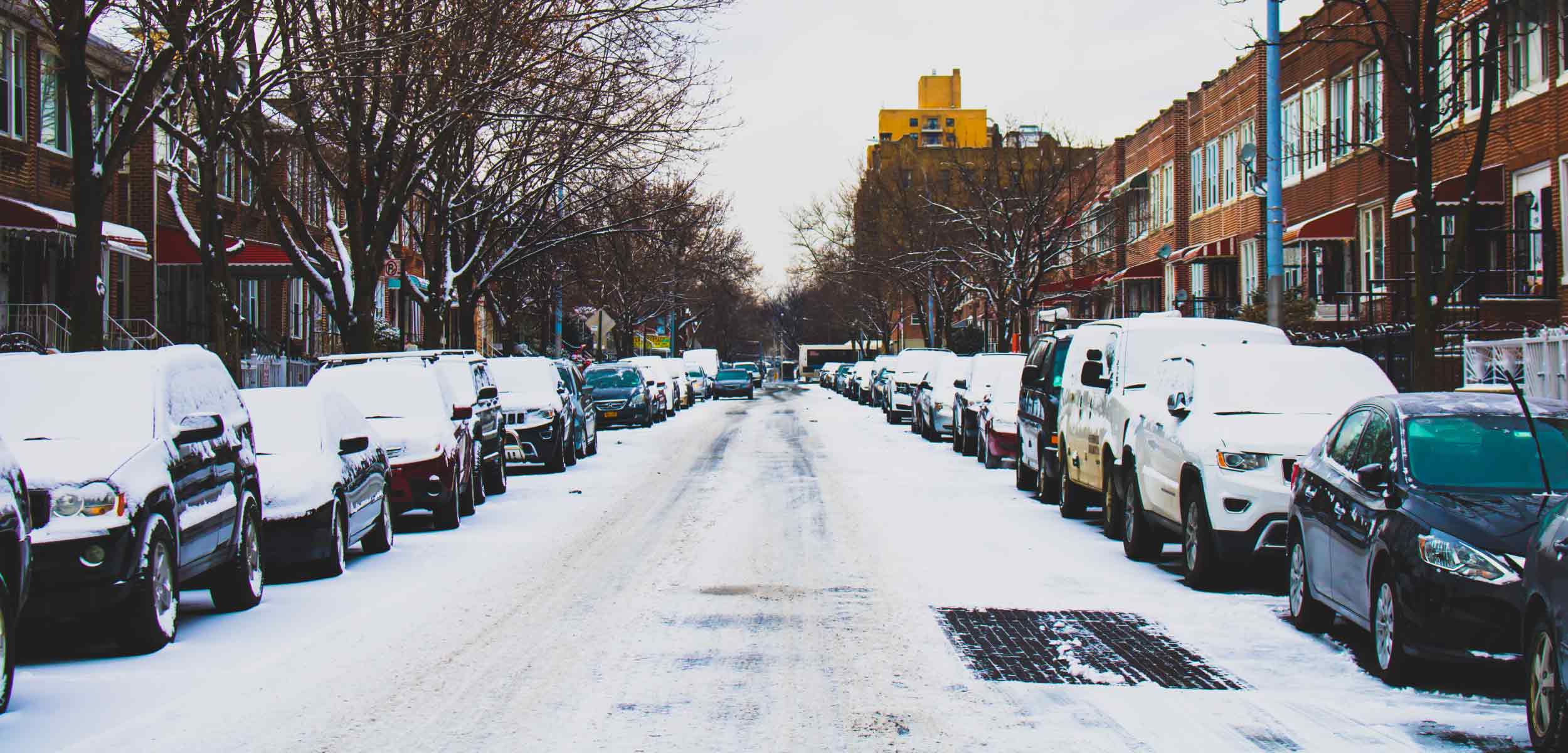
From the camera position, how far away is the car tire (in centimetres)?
988

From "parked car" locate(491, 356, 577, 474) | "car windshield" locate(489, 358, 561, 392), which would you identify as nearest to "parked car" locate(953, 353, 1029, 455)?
"parked car" locate(491, 356, 577, 474)

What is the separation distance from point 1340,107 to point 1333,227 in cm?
285

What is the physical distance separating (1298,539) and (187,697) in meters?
6.48

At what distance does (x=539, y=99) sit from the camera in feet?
84.2

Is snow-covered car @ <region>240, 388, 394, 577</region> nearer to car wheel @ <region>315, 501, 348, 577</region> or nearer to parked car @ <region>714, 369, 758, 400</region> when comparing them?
car wheel @ <region>315, 501, 348, 577</region>

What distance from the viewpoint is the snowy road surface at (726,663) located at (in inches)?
277

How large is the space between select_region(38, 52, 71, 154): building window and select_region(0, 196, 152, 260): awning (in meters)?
2.60

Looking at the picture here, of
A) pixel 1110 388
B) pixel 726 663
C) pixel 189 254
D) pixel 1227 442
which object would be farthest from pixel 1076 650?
pixel 189 254

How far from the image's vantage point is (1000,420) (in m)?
24.1

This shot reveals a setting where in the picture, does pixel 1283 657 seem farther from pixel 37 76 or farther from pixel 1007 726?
pixel 37 76

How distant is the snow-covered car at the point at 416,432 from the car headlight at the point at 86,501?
5872mm

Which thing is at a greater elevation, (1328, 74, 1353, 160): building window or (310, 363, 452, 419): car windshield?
(1328, 74, 1353, 160): building window

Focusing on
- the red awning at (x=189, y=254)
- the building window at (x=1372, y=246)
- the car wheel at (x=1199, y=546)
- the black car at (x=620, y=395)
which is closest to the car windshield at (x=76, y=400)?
the car wheel at (x=1199, y=546)

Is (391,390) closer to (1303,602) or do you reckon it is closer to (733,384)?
(1303,602)
